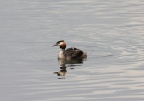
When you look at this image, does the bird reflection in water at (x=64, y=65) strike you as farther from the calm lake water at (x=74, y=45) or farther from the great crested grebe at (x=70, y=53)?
the great crested grebe at (x=70, y=53)

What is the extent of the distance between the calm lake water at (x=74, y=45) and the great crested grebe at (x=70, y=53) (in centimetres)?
35

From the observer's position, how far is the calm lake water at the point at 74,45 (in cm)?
2459

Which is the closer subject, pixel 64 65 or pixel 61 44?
pixel 64 65

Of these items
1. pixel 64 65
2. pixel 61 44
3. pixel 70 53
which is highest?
pixel 61 44

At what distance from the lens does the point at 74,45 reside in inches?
1350

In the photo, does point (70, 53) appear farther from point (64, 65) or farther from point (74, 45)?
point (64, 65)

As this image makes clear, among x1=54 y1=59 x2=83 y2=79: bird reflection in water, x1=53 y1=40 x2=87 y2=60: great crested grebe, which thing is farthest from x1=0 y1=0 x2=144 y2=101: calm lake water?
x1=53 y1=40 x2=87 y2=60: great crested grebe

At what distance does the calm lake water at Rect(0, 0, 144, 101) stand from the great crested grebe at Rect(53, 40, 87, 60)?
350 mm

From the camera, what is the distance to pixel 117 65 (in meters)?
29.3

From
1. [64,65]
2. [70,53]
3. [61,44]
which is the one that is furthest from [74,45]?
[64,65]

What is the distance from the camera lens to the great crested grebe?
3200cm

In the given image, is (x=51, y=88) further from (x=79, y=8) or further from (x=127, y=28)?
(x=79, y=8)

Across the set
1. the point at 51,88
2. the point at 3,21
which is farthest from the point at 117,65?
the point at 3,21

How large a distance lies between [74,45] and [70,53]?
139 cm
